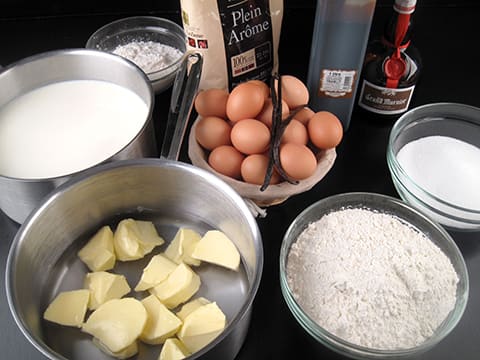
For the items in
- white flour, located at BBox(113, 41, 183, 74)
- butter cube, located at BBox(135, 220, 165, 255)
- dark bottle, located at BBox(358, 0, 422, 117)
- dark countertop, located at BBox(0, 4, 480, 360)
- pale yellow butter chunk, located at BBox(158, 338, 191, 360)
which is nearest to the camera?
pale yellow butter chunk, located at BBox(158, 338, 191, 360)

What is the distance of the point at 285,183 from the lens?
3.18 ft

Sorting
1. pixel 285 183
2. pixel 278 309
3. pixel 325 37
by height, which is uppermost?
pixel 325 37

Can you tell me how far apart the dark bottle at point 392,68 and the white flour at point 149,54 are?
0.47m

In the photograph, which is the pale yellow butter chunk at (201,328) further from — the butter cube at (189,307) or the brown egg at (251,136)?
the brown egg at (251,136)

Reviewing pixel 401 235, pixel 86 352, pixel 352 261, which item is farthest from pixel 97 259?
pixel 401 235

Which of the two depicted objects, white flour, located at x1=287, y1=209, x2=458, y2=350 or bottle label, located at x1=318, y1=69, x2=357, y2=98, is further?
bottle label, located at x1=318, y1=69, x2=357, y2=98

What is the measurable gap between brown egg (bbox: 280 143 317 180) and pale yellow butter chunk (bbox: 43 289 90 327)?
421 millimetres

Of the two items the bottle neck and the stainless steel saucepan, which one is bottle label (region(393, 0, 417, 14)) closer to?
the bottle neck

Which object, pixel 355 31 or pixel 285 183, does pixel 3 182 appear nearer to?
pixel 285 183

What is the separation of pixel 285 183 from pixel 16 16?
99cm

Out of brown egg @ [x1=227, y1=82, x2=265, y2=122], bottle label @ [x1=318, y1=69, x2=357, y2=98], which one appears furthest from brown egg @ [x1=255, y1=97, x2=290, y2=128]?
bottle label @ [x1=318, y1=69, x2=357, y2=98]

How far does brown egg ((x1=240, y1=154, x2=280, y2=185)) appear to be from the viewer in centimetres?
96

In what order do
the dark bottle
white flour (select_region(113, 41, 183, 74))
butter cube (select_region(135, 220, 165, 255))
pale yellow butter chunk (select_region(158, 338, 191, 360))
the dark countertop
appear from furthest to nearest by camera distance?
white flour (select_region(113, 41, 183, 74))
the dark bottle
butter cube (select_region(135, 220, 165, 255))
the dark countertop
pale yellow butter chunk (select_region(158, 338, 191, 360))

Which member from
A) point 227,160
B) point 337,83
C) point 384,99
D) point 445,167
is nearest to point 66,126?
point 227,160
